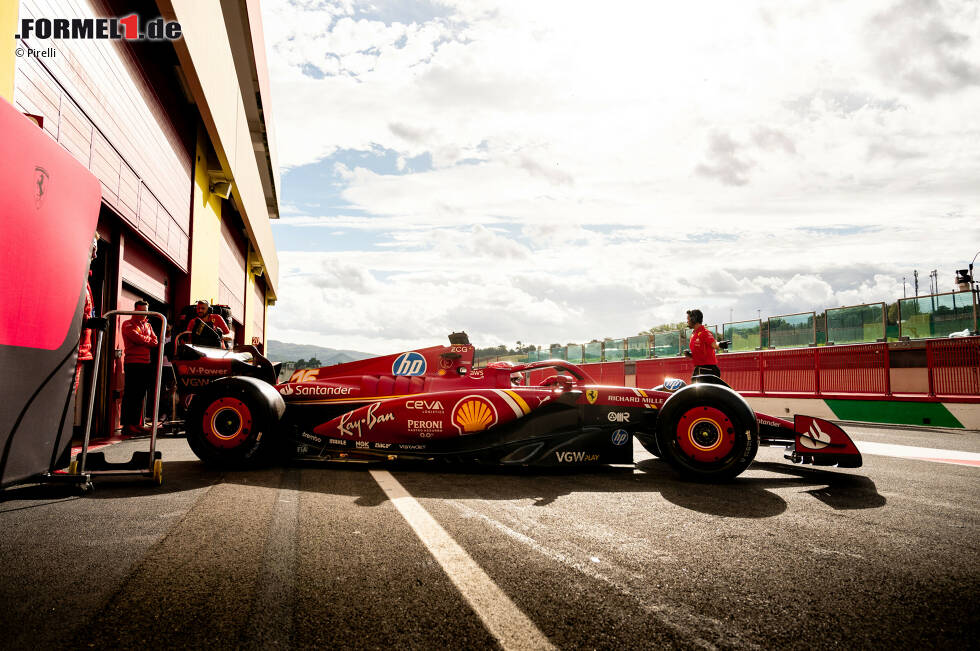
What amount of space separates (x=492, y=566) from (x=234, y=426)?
3343 mm

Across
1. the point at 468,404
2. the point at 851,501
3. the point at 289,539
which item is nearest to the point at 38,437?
the point at 289,539

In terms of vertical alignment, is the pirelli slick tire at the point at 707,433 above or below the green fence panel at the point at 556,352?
below

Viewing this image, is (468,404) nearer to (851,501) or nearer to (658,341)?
(851,501)

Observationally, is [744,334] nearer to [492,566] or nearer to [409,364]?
[409,364]

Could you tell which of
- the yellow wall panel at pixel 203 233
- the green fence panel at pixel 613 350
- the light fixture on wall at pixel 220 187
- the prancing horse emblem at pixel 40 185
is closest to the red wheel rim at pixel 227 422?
the prancing horse emblem at pixel 40 185

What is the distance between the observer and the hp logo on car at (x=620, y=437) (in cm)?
502

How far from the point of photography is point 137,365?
7.84m

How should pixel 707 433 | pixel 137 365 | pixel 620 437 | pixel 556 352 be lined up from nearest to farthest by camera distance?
pixel 707 433 → pixel 620 437 → pixel 137 365 → pixel 556 352

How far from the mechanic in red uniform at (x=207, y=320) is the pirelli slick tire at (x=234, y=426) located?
3.34m

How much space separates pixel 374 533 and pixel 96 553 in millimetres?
1158

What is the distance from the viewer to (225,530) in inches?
113

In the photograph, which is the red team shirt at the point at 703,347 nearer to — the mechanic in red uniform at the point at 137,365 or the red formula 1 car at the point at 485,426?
the red formula 1 car at the point at 485,426

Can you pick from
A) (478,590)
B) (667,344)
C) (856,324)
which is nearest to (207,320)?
(478,590)

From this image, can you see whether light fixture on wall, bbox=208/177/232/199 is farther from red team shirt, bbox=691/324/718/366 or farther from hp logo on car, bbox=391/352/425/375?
red team shirt, bbox=691/324/718/366
